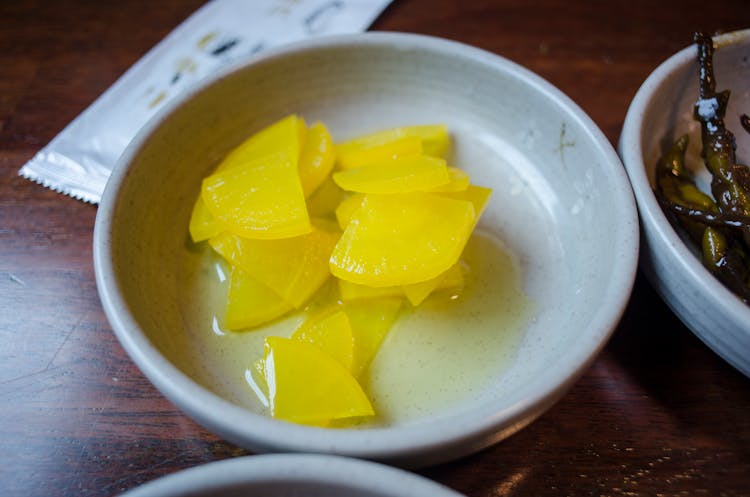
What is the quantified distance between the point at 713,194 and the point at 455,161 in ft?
1.85

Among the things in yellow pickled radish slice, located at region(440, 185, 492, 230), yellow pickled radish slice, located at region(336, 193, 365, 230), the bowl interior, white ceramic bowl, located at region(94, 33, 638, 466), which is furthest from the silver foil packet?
the bowl interior

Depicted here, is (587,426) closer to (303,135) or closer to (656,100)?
(656,100)

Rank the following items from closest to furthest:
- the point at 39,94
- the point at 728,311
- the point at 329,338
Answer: the point at 728,311 → the point at 329,338 → the point at 39,94

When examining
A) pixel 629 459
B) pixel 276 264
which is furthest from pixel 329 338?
pixel 629 459

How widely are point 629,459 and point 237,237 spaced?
2.65 ft

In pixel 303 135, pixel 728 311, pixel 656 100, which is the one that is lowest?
pixel 303 135

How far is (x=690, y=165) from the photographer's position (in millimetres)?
1394

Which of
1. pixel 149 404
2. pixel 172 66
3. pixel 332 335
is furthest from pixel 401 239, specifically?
pixel 172 66

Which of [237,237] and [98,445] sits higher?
[237,237]

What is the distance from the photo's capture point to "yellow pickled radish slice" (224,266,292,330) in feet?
3.73

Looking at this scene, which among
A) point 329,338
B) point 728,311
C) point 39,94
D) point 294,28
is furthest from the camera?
point 294,28

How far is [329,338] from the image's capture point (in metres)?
1.09

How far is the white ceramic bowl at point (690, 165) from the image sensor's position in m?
0.96

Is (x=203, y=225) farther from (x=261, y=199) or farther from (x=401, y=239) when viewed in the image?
(x=401, y=239)
